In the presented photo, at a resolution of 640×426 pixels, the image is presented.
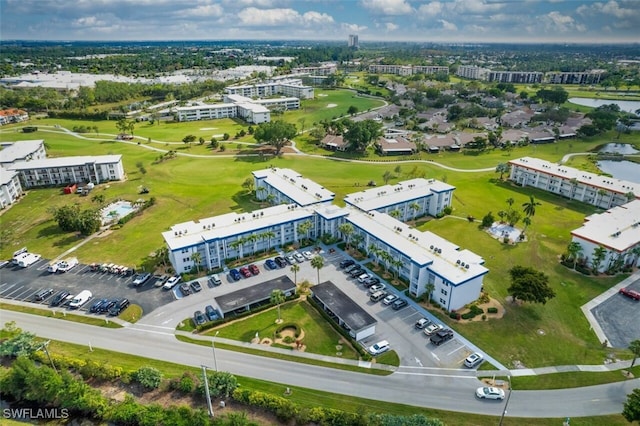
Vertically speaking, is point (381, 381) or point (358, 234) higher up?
point (358, 234)

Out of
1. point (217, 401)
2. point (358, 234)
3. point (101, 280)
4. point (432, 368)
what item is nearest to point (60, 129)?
point (101, 280)

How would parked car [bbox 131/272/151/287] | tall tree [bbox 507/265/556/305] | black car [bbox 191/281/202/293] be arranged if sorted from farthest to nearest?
parked car [bbox 131/272/151/287], black car [bbox 191/281/202/293], tall tree [bbox 507/265/556/305]

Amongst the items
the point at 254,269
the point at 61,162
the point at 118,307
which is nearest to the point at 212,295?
the point at 254,269

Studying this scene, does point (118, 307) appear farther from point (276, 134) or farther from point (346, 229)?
point (276, 134)

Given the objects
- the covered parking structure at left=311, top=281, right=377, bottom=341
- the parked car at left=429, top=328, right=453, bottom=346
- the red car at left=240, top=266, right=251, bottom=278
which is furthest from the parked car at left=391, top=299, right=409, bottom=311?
the red car at left=240, top=266, right=251, bottom=278

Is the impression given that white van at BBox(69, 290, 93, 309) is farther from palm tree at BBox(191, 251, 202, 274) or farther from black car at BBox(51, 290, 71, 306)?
palm tree at BBox(191, 251, 202, 274)

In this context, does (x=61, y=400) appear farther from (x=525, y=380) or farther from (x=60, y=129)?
(x=60, y=129)
